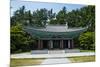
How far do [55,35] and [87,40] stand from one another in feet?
1.44

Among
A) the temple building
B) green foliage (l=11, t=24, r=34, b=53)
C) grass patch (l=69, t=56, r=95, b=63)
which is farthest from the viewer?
grass patch (l=69, t=56, r=95, b=63)

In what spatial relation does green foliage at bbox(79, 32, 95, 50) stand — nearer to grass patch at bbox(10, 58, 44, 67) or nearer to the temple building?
the temple building

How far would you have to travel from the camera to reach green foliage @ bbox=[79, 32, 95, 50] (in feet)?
7.72

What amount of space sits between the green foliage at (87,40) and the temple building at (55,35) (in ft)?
0.25

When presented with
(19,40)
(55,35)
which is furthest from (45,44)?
(19,40)

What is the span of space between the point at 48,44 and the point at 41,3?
501 millimetres

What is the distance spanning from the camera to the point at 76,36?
2332 millimetres

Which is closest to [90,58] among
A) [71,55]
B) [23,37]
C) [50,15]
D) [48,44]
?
[71,55]

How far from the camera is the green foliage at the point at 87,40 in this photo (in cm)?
235

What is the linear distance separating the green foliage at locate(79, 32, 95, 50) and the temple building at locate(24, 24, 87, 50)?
76mm

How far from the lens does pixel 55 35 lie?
226cm

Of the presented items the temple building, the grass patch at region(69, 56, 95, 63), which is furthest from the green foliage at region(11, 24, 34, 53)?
the grass patch at region(69, 56, 95, 63)

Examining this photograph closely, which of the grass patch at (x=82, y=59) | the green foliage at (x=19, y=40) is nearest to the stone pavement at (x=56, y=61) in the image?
the grass patch at (x=82, y=59)

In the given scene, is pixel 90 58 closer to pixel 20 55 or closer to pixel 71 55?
pixel 71 55
